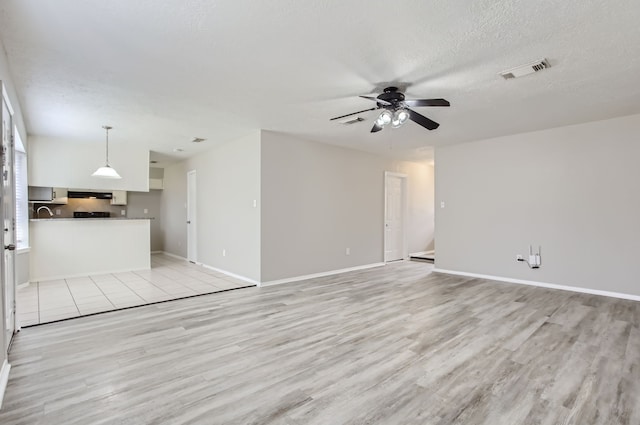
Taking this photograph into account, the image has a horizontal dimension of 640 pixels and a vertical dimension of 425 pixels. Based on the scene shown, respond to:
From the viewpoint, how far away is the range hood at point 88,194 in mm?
7185

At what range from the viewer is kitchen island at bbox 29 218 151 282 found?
5.66 metres

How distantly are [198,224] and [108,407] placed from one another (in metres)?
5.55

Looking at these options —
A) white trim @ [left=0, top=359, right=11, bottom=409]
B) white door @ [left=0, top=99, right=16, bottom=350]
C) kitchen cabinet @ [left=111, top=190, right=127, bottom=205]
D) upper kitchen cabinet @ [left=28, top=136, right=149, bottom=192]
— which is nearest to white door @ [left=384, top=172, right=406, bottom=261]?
upper kitchen cabinet @ [left=28, top=136, right=149, bottom=192]

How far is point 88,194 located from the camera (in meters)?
7.40

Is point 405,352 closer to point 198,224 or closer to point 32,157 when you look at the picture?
point 198,224

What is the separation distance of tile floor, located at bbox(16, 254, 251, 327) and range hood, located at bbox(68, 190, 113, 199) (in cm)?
234

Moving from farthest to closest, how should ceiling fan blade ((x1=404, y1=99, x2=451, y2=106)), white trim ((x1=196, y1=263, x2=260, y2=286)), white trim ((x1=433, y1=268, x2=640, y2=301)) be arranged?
white trim ((x1=196, y1=263, x2=260, y2=286)), white trim ((x1=433, y1=268, x2=640, y2=301)), ceiling fan blade ((x1=404, y1=99, x2=451, y2=106))

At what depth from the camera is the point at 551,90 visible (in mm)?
3551

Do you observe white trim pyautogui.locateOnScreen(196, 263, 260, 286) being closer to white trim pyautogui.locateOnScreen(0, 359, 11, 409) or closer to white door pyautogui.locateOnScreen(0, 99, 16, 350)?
white door pyautogui.locateOnScreen(0, 99, 16, 350)

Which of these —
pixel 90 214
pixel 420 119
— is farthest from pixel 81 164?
pixel 420 119

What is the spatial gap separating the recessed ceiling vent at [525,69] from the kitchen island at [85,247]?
6.71m

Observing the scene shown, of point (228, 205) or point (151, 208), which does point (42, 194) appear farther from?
point (228, 205)

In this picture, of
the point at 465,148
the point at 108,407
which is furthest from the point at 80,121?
the point at 465,148

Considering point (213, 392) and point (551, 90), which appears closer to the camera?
point (213, 392)
